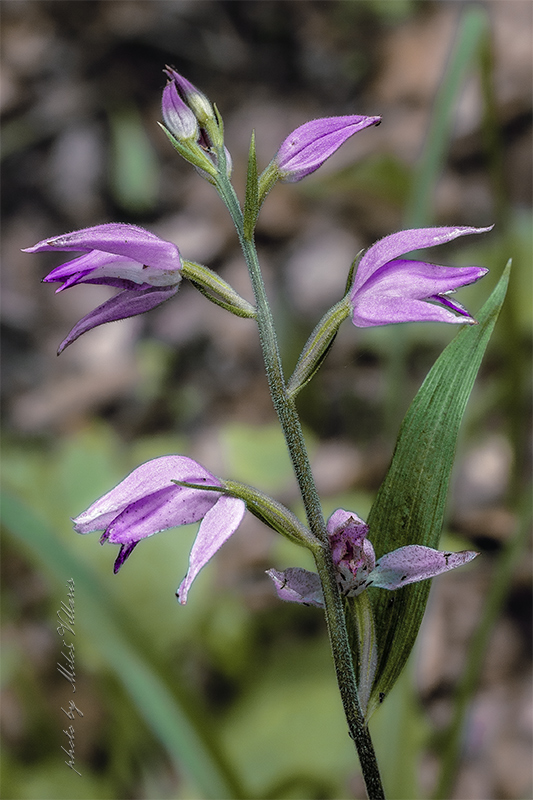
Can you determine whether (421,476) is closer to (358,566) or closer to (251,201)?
(358,566)

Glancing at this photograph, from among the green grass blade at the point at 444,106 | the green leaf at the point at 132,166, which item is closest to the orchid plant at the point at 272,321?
the green grass blade at the point at 444,106

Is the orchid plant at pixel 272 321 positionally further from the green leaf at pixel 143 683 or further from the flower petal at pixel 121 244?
the green leaf at pixel 143 683

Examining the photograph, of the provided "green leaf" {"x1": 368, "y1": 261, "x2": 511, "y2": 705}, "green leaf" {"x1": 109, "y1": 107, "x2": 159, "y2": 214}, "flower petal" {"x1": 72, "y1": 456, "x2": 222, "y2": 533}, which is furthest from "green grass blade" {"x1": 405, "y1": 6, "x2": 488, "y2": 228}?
"green leaf" {"x1": 109, "y1": 107, "x2": 159, "y2": 214}

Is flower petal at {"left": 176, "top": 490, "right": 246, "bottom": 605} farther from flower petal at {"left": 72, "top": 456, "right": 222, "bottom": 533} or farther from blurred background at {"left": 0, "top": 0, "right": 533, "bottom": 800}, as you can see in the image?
blurred background at {"left": 0, "top": 0, "right": 533, "bottom": 800}

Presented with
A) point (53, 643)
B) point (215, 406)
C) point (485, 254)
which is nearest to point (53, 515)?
point (53, 643)

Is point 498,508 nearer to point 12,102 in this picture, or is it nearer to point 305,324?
point 305,324

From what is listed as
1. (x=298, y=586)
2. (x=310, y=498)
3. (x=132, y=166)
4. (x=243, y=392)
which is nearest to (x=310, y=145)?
(x=310, y=498)

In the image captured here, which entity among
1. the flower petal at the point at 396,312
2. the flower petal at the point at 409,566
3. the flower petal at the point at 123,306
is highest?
the flower petal at the point at 123,306
